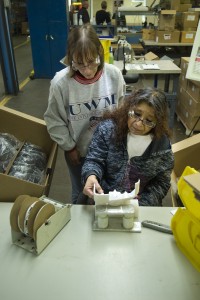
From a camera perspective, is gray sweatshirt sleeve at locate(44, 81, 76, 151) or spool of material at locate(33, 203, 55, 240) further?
gray sweatshirt sleeve at locate(44, 81, 76, 151)

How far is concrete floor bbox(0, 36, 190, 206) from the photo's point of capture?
2.28 metres

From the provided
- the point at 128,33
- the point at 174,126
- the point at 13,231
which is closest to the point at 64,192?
the point at 13,231

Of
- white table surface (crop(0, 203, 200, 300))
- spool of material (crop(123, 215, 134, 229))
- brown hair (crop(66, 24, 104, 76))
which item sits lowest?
white table surface (crop(0, 203, 200, 300))

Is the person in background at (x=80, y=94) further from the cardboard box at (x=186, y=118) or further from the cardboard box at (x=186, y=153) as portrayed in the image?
the cardboard box at (x=186, y=118)

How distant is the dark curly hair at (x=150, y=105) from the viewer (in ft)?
3.62

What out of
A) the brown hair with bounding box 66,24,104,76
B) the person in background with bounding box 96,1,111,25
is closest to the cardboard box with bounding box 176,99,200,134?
the brown hair with bounding box 66,24,104,76

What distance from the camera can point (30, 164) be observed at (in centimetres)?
158

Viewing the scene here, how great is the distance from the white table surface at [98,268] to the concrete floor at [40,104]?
1200mm

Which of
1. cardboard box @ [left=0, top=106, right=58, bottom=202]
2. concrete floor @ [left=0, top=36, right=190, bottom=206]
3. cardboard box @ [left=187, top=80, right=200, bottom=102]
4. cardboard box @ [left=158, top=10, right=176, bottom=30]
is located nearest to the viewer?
cardboard box @ [left=0, top=106, right=58, bottom=202]

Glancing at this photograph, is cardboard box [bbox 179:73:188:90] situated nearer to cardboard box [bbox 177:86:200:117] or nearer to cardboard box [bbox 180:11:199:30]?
cardboard box [bbox 177:86:200:117]

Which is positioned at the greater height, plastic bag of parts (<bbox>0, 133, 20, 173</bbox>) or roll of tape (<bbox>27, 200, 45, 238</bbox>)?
roll of tape (<bbox>27, 200, 45, 238</bbox>)

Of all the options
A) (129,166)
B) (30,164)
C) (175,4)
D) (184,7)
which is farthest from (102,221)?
(184,7)

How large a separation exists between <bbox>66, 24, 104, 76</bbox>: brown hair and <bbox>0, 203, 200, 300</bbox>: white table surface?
68 cm

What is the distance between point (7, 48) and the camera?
4.28 metres
